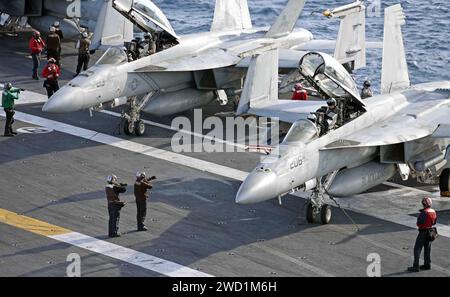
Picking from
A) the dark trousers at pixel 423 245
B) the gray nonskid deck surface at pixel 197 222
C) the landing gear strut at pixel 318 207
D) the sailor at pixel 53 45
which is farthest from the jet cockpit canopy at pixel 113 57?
the dark trousers at pixel 423 245

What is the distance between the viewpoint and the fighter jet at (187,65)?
108 ft

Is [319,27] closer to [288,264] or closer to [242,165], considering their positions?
[242,165]

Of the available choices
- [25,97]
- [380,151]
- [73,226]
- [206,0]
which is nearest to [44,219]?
[73,226]

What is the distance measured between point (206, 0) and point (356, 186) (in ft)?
138

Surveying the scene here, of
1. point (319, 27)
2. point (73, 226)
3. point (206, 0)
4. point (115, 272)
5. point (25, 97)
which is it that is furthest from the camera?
point (206, 0)

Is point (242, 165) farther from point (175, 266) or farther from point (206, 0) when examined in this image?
point (206, 0)

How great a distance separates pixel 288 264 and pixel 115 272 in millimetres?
3981

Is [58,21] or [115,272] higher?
[58,21]

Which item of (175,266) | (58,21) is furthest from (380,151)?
(58,21)

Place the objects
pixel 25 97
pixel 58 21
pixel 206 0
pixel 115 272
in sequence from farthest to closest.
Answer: pixel 206 0
pixel 58 21
pixel 25 97
pixel 115 272

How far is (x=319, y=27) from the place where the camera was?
6206cm

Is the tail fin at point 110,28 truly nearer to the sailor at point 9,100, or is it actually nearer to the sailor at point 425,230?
the sailor at point 9,100

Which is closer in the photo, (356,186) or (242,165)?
(356,186)

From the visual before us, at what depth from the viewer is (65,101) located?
1266 inches
